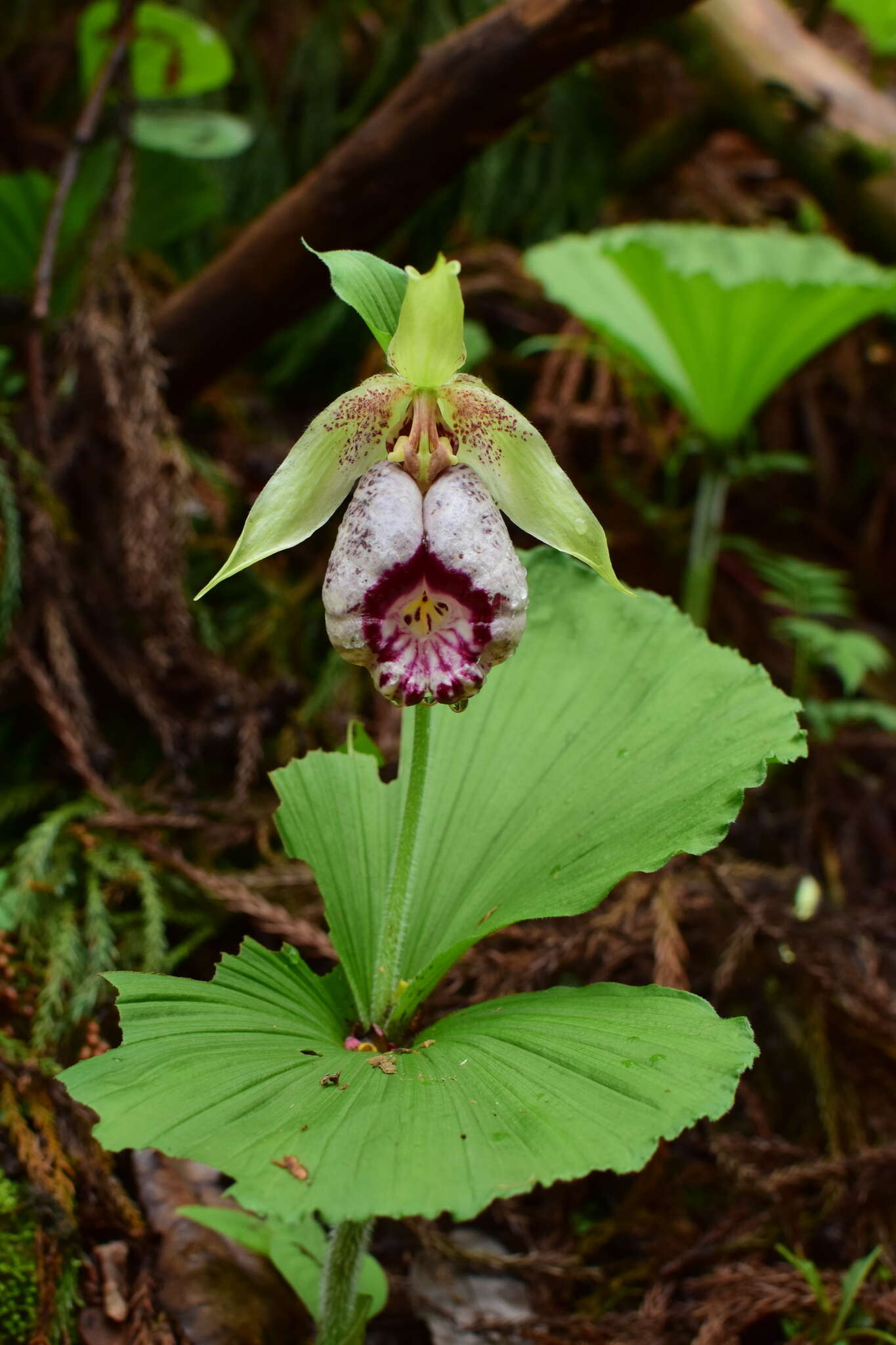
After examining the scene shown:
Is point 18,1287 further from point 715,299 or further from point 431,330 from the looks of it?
point 715,299

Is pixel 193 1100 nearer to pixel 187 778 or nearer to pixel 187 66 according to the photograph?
pixel 187 778

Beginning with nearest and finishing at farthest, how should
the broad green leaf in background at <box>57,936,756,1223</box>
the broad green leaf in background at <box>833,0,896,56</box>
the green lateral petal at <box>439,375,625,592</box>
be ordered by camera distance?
1. the broad green leaf in background at <box>57,936,756,1223</box>
2. the green lateral petal at <box>439,375,625,592</box>
3. the broad green leaf in background at <box>833,0,896,56</box>

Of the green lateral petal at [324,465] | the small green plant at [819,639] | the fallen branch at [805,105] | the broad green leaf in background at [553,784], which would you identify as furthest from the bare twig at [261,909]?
the fallen branch at [805,105]

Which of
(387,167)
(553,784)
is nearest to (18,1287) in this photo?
(553,784)

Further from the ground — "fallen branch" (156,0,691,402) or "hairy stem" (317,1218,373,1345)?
"fallen branch" (156,0,691,402)

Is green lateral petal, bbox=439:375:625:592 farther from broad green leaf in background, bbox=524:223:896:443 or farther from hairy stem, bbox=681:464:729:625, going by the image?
hairy stem, bbox=681:464:729:625

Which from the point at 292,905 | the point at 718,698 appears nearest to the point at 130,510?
the point at 292,905

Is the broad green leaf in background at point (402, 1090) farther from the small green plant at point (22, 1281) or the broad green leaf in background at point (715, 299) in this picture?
the broad green leaf in background at point (715, 299)

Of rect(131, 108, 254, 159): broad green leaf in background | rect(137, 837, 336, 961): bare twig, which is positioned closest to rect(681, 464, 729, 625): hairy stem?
rect(137, 837, 336, 961): bare twig
